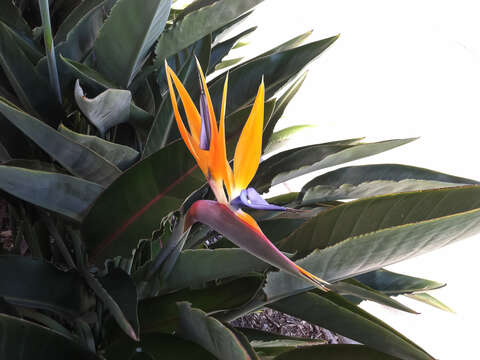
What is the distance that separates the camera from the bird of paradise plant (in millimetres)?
254

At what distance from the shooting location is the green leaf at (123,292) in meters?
0.38

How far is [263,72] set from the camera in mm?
550

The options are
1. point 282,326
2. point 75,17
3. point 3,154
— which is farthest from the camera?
point 282,326

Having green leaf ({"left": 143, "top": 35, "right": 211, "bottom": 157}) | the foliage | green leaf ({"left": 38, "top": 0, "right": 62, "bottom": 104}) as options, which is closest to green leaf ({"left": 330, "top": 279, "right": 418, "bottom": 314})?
the foliage

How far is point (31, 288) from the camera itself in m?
0.42

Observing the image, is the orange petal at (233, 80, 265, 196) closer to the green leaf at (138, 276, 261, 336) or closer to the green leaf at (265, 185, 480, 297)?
the green leaf at (265, 185, 480, 297)

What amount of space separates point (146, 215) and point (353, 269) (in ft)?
0.59

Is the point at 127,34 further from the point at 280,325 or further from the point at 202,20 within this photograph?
the point at 280,325

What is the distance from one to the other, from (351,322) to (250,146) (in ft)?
0.69

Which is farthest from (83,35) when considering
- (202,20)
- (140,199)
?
(140,199)

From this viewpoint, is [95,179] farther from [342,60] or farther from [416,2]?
[416,2]

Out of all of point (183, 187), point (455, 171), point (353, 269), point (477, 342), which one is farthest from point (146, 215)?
point (455, 171)

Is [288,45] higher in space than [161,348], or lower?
higher

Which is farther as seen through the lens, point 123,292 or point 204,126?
point 123,292
